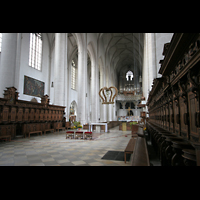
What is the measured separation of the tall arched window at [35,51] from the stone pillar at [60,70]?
14.8ft

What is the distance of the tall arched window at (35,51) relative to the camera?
16031 mm

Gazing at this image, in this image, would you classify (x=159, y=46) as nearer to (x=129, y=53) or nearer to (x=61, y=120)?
(x=61, y=120)

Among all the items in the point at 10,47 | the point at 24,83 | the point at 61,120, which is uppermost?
the point at 10,47

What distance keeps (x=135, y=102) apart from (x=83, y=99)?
20.3m

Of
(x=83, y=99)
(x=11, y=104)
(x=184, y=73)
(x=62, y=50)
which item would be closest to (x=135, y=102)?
(x=83, y=99)

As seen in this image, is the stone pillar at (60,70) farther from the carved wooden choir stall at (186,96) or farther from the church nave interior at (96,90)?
the carved wooden choir stall at (186,96)

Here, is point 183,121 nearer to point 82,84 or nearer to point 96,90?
point 82,84

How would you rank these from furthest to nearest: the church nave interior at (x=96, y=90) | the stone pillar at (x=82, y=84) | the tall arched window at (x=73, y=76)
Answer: the tall arched window at (x=73, y=76) < the stone pillar at (x=82, y=84) < the church nave interior at (x=96, y=90)

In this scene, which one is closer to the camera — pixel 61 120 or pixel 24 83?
pixel 61 120

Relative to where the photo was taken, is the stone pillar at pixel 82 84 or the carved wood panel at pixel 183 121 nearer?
the carved wood panel at pixel 183 121

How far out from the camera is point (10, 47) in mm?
9750

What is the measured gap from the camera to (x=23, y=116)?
27.8 ft

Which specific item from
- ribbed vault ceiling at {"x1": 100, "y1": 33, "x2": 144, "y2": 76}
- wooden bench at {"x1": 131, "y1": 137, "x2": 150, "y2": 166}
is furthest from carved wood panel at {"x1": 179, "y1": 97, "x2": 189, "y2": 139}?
ribbed vault ceiling at {"x1": 100, "y1": 33, "x2": 144, "y2": 76}

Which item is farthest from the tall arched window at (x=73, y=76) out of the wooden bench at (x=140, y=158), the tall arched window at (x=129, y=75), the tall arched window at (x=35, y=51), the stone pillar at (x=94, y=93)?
the wooden bench at (x=140, y=158)
